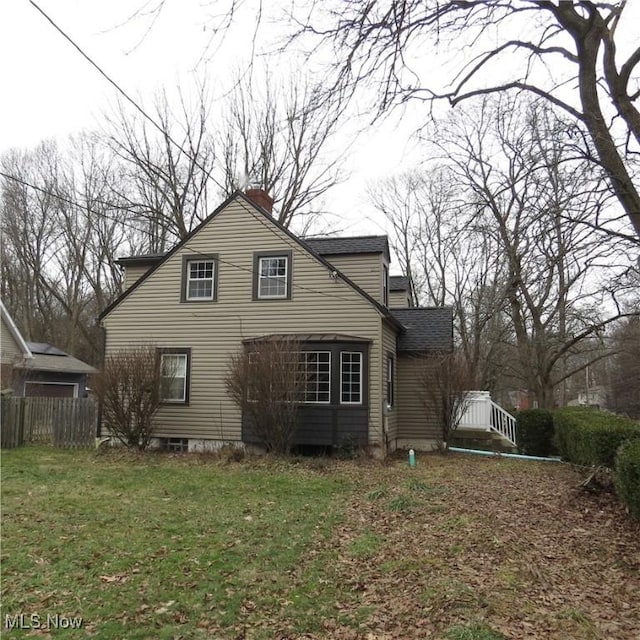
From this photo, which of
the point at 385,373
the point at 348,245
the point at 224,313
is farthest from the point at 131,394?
the point at 348,245

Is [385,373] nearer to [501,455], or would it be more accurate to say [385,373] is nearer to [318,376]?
[318,376]

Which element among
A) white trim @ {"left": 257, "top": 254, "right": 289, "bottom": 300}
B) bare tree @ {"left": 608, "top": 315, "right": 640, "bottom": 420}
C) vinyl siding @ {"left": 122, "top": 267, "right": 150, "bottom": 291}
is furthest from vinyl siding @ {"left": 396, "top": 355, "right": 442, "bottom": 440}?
bare tree @ {"left": 608, "top": 315, "right": 640, "bottom": 420}

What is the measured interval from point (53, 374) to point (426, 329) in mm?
17766

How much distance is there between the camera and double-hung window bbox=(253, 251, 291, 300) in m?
14.5

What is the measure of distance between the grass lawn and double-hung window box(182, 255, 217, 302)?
6336 millimetres

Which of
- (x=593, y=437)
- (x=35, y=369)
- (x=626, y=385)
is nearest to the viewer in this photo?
(x=593, y=437)

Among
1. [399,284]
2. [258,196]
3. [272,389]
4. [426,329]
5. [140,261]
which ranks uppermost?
[258,196]

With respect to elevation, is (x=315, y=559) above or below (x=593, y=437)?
below

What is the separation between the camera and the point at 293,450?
1380 cm

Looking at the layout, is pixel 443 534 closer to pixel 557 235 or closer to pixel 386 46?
pixel 557 235

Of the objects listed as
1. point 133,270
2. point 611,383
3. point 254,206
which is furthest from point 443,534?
point 611,383

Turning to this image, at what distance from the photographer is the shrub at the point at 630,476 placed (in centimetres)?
638

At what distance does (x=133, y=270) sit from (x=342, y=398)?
867 centimetres

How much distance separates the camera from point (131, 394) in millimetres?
13344
